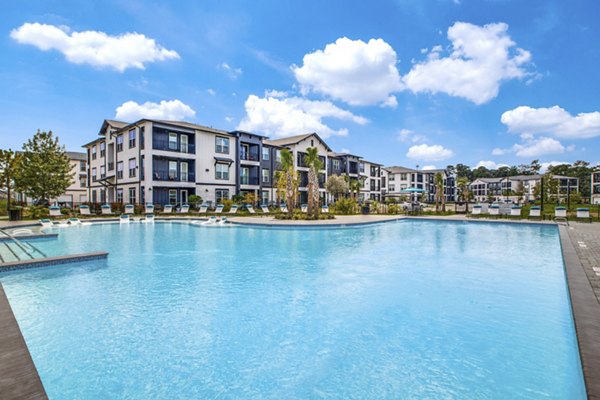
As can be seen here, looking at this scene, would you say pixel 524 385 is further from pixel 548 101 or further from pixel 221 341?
pixel 548 101

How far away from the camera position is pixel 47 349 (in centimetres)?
387

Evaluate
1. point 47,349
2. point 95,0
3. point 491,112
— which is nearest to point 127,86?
point 95,0

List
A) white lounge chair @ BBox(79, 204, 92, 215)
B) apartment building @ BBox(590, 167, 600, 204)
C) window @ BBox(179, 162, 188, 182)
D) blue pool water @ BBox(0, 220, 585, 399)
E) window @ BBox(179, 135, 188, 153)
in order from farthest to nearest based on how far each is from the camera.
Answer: apartment building @ BBox(590, 167, 600, 204) → window @ BBox(179, 162, 188, 182) → window @ BBox(179, 135, 188, 153) → white lounge chair @ BBox(79, 204, 92, 215) → blue pool water @ BBox(0, 220, 585, 399)

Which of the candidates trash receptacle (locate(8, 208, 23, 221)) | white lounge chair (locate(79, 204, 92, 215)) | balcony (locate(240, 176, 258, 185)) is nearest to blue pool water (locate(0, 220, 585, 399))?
trash receptacle (locate(8, 208, 23, 221))

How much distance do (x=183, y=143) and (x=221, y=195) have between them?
655cm

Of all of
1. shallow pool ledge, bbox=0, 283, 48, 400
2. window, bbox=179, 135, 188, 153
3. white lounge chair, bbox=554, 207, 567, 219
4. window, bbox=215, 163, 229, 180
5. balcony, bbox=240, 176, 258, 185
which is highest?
window, bbox=179, 135, 188, 153

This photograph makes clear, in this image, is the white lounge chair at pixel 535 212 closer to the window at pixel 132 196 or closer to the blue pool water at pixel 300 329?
the blue pool water at pixel 300 329

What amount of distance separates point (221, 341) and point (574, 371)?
13.4 feet

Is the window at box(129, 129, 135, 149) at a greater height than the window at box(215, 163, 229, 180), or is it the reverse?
the window at box(129, 129, 135, 149)

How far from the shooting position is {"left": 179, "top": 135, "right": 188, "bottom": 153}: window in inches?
1171

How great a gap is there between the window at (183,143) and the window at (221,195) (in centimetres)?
525

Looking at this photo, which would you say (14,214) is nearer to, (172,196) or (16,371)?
(172,196)

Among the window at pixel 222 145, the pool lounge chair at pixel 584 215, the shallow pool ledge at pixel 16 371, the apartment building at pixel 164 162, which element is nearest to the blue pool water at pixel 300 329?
the shallow pool ledge at pixel 16 371

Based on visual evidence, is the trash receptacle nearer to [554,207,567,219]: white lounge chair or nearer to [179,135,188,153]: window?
[179,135,188,153]: window
